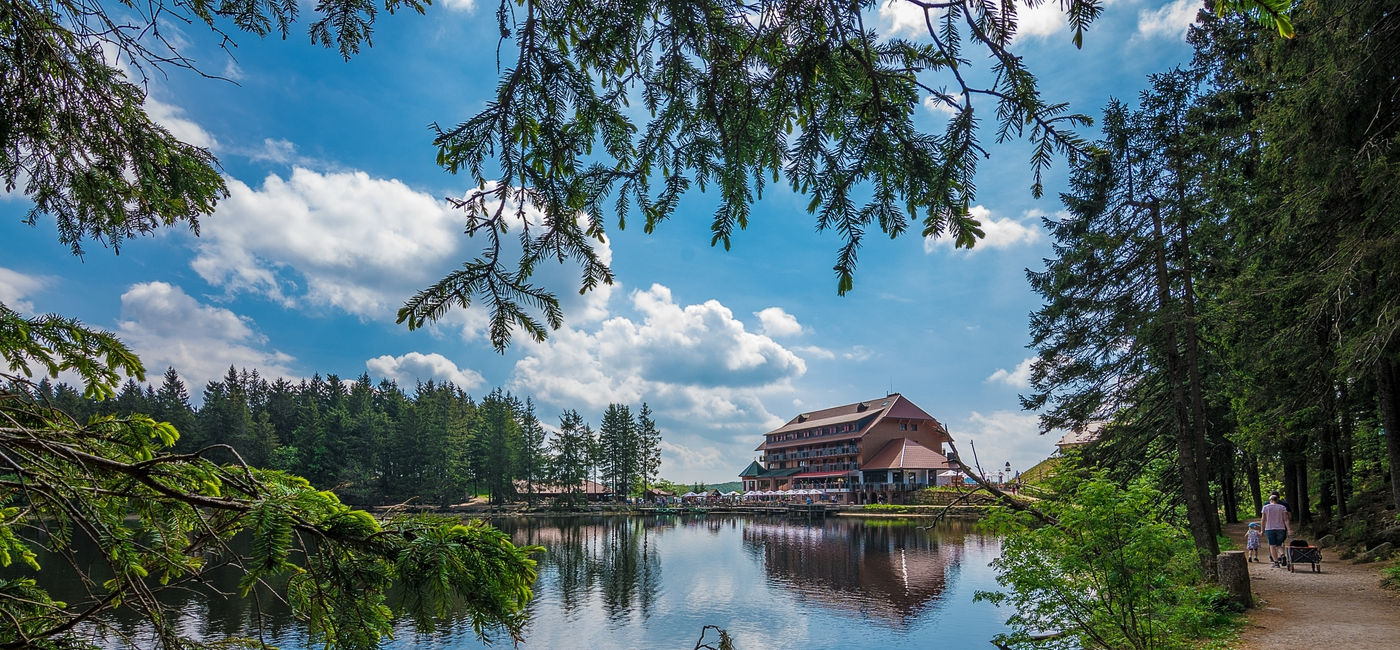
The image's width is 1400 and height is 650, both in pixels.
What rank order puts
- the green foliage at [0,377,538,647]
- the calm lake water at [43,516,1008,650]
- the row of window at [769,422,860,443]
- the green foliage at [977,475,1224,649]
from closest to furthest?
the green foliage at [0,377,538,647] → the green foliage at [977,475,1224,649] → the calm lake water at [43,516,1008,650] → the row of window at [769,422,860,443]

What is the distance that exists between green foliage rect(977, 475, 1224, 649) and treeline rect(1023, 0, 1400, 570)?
3342mm

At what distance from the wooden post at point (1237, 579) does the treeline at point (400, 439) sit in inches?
2113

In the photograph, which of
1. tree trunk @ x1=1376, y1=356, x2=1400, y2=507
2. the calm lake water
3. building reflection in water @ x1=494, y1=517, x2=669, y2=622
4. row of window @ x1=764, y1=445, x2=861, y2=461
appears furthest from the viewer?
row of window @ x1=764, y1=445, x2=861, y2=461

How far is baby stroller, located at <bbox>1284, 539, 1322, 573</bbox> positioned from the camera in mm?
12086

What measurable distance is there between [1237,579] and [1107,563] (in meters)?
5.56

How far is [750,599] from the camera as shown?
19094mm

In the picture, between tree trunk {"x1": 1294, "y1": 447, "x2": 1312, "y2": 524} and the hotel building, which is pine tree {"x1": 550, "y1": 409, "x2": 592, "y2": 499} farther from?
tree trunk {"x1": 1294, "y1": 447, "x2": 1312, "y2": 524}

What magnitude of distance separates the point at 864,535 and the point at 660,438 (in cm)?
4413

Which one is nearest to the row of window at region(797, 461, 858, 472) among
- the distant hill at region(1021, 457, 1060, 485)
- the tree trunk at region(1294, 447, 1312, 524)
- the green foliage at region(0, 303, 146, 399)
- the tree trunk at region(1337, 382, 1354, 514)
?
the distant hill at region(1021, 457, 1060, 485)

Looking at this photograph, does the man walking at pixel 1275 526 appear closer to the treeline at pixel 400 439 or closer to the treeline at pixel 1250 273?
the treeline at pixel 1250 273

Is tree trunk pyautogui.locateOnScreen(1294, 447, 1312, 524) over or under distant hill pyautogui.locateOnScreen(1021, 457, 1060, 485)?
A: under

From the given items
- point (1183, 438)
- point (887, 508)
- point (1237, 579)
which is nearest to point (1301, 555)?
point (1183, 438)

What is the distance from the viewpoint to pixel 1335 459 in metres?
15.4

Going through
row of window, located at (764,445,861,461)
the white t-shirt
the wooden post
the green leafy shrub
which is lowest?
the green leafy shrub
